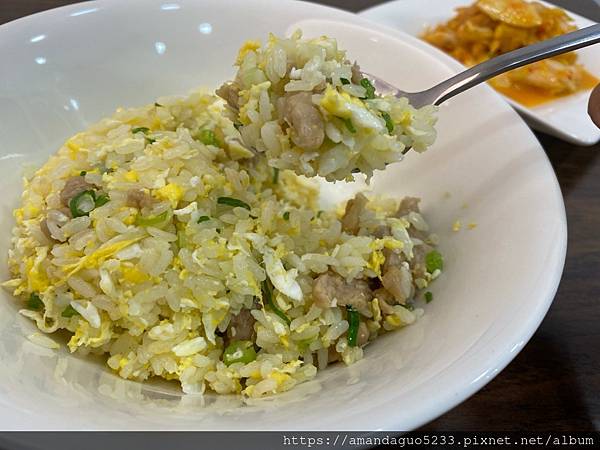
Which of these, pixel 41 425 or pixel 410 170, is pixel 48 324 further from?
pixel 410 170

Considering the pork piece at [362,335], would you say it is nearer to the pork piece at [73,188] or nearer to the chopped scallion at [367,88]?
the chopped scallion at [367,88]

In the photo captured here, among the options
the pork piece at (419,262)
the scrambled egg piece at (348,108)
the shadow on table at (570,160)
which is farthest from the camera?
the shadow on table at (570,160)

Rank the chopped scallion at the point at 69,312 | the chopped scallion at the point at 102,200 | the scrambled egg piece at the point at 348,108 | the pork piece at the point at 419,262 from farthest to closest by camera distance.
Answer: the pork piece at the point at 419,262, the chopped scallion at the point at 102,200, the chopped scallion at the point at 69,312, the scrambled egg piece at the point at 348,108

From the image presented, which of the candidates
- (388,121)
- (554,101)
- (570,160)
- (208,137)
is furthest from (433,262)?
(554,101)

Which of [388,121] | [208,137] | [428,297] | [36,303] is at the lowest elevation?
[428,297]

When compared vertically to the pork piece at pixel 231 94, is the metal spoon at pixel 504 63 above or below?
below

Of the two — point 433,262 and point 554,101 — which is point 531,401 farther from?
point 554,101

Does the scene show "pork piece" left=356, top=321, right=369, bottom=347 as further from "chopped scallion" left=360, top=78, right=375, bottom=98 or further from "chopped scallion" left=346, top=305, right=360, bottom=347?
"chopped scallion" left=360, top=78, right=375, bottom=98

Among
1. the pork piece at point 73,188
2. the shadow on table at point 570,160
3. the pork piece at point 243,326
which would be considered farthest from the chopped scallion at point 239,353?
the shadow on table at point 570,160
